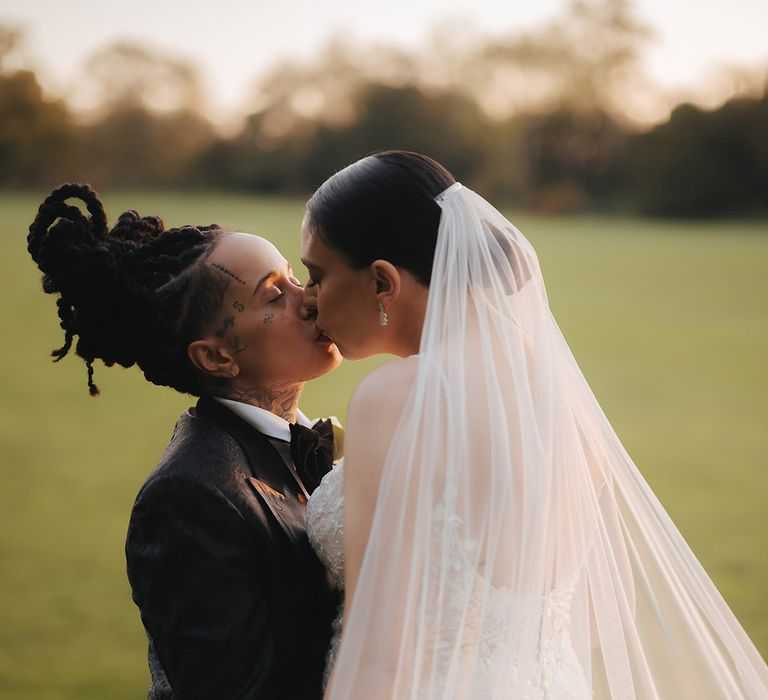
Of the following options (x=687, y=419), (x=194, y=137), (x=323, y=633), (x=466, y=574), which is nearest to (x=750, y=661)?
(x=466, y=574)

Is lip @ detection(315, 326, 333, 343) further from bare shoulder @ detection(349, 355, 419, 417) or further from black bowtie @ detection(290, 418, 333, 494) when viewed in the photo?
bare shoulder @ detection(349, 355, 419, 417)

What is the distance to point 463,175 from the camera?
51.6m

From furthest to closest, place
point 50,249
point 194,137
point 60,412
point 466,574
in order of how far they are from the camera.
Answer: point 194,137
point 60,412
point 50,249
point 466,574

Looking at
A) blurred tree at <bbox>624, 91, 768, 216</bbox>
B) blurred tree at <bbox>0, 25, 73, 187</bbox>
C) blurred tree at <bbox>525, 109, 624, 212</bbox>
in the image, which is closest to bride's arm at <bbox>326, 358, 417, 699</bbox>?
blurred tree at <bbox>0, 25, 73, 187</bbox>

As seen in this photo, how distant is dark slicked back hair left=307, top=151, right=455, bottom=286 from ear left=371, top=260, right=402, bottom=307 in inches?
0.8

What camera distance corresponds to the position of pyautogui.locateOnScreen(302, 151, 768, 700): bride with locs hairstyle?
1.73 metres

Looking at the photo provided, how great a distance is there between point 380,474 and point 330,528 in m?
0.27

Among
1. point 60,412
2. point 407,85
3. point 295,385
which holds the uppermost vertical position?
point 407,85

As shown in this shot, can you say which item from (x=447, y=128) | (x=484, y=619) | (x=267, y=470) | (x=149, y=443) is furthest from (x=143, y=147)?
(x=484, y=619)

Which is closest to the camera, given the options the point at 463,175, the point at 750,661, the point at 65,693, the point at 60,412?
the point at 750,661

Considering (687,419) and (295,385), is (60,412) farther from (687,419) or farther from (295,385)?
(295,385)

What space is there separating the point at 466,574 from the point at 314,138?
158 ft

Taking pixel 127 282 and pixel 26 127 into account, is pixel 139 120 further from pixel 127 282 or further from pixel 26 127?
pixel 127 282

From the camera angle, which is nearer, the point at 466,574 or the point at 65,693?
the point at 466,574
